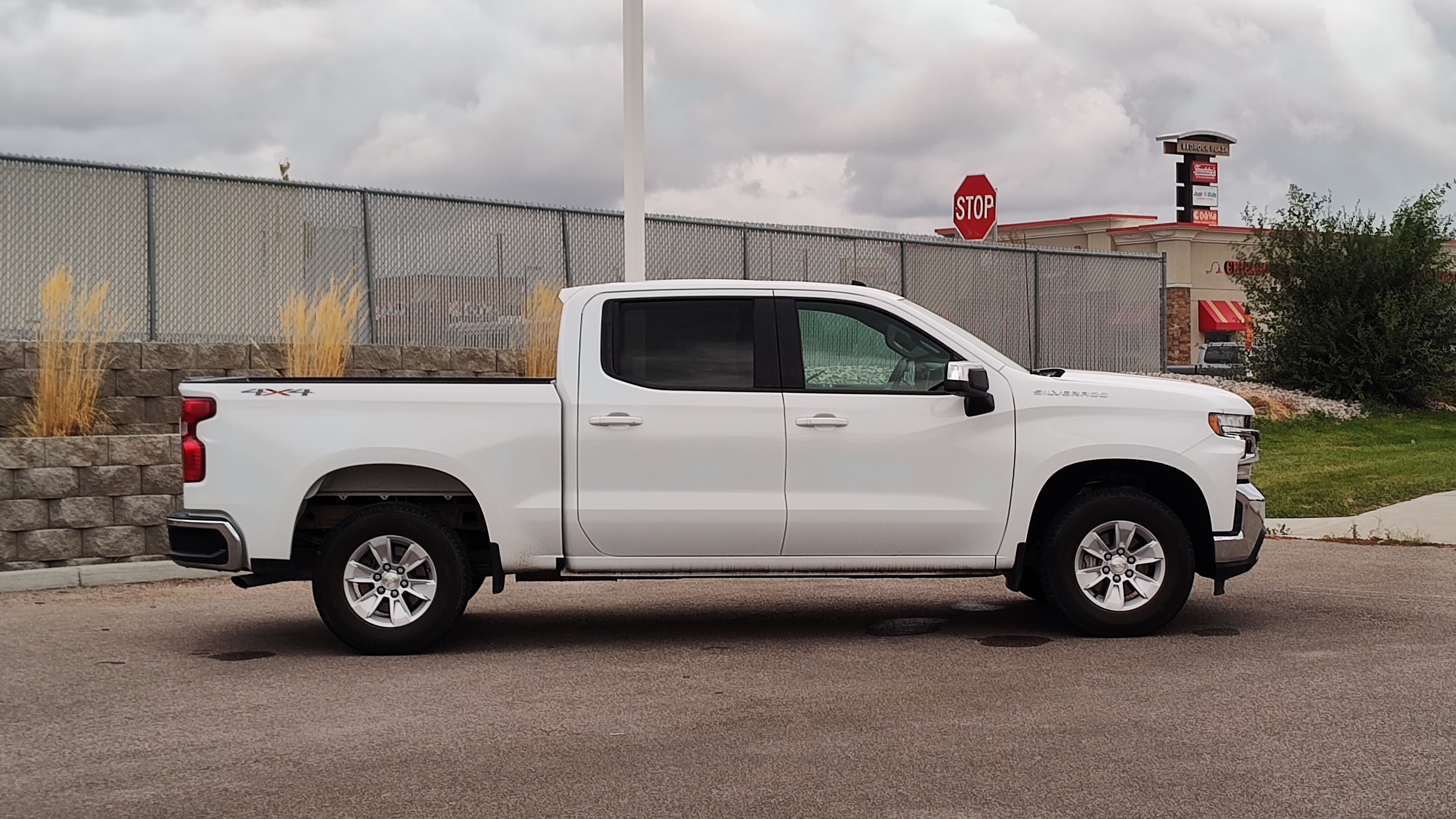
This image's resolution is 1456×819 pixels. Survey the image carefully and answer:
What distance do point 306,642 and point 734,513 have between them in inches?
102

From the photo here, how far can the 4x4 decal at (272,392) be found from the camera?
8.42 m

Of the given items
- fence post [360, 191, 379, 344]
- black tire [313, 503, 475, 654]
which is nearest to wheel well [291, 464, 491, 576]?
black tire [313, 503, 475, 654]

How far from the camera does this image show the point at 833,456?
8508 millimetres

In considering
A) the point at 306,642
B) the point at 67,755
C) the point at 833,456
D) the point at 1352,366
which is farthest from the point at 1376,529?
the point at 1352,366

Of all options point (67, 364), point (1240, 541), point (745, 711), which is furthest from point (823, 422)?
point (67, 364)

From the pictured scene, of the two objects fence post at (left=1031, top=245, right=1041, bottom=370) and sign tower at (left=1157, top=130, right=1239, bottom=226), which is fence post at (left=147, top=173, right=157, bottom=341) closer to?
fence post at (left=1031, top=245, right=1041, bottom=370)

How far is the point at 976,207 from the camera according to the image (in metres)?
29.1

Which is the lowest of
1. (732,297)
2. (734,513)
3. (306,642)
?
(306,642)

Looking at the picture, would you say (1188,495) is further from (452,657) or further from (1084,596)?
(452,657)

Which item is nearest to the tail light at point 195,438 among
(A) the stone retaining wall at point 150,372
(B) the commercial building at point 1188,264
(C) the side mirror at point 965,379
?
(C) the side mirror at point 965,379

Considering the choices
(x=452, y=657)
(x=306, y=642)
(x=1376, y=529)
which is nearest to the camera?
(x=452, y=657)

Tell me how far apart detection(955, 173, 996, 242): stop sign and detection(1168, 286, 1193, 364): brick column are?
107ft

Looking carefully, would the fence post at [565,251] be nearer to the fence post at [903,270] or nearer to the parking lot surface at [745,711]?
the fence post at [903,270]

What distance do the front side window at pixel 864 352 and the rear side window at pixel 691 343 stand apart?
234 mm
